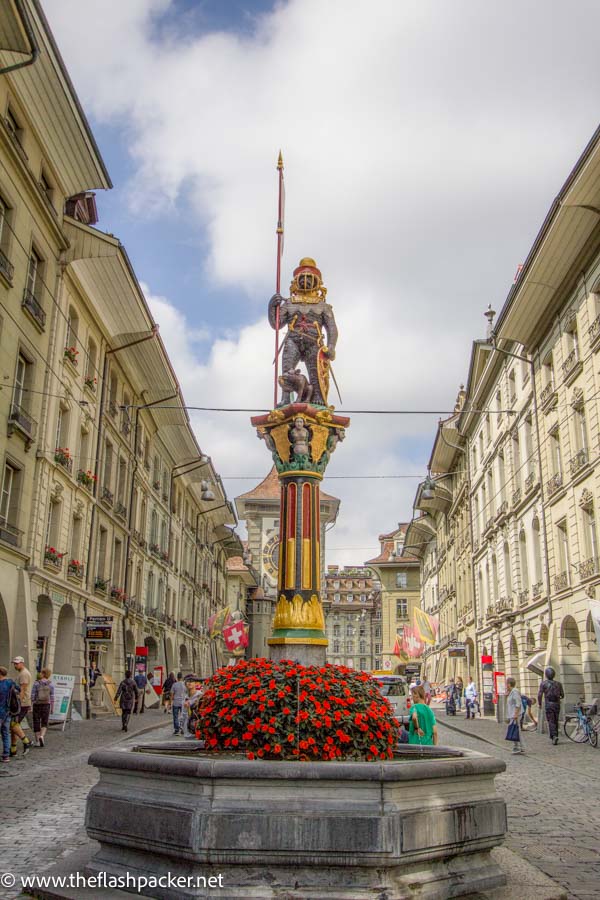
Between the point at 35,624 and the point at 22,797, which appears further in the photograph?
the point at 35,624

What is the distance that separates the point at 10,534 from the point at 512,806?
1535cm

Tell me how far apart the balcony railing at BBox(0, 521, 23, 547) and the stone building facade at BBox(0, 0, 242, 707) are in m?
0.06

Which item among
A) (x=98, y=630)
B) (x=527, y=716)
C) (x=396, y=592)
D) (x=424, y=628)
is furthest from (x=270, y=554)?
(x=98, y=630)

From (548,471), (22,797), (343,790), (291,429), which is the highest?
(548,471)

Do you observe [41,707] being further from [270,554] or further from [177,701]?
[270,554]

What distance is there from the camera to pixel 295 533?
14672mm

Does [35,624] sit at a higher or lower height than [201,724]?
higher

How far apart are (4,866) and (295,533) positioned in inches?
328

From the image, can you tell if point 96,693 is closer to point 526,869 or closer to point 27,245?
point 27,245

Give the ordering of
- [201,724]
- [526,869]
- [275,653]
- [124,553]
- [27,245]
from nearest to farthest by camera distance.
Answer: [526,869] < [201,724] < [275,653] < [27,245] < [124,553]

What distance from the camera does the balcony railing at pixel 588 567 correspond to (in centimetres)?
2412

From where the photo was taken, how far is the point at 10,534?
73.0ft

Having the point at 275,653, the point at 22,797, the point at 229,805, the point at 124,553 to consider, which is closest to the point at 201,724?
the point at 229,805

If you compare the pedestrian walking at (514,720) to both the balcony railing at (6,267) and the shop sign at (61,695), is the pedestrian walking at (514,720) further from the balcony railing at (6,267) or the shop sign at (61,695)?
the balcony railing at (6,267)
